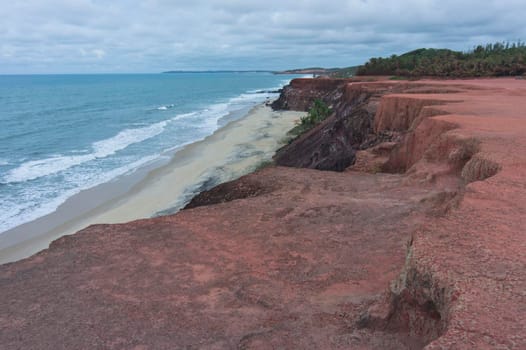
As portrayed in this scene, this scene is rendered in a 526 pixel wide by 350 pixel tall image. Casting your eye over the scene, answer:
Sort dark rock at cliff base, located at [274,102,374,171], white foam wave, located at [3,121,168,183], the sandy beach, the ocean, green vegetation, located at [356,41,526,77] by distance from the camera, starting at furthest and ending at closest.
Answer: green vegetation, located at [356,41,526,77], white foam wave, located at [3,121,168,183], the ocean, dark rock at cliff base, located at [274,102,374,171], the sandy beach

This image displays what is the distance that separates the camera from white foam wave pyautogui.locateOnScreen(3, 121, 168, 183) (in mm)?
26531

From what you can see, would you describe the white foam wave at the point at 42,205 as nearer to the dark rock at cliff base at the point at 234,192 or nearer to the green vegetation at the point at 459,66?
the dark rock at cliff base at the point at 234,192

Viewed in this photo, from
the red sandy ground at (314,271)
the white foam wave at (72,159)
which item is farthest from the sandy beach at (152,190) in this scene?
the red sandy ground at (314,271)

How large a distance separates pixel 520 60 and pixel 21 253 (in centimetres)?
4100

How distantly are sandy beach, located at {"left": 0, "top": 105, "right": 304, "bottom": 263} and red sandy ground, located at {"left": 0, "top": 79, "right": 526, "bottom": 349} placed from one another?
25.2ft

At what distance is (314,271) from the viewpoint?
8.17m

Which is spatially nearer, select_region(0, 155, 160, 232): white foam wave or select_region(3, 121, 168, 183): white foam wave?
select_region(0, 155, 160, 232): white foam wave

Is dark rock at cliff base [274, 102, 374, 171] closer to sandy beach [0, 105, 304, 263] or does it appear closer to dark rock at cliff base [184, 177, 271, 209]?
sandy beach [0, 105, 304, 263]

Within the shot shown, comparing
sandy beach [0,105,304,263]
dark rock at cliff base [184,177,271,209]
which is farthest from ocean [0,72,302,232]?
dark rock at cliff base [184,177,271,209]

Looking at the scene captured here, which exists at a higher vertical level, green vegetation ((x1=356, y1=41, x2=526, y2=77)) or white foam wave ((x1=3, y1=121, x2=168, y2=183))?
green vegetation ((x1=356, y1=41, x2=526, y2=77))

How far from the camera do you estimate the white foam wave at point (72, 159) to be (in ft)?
87.0

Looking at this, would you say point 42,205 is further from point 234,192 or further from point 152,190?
point 234,192

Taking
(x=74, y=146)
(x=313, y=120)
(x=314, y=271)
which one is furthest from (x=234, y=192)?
(x=74, y=146)

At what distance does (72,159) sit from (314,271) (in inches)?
1028
